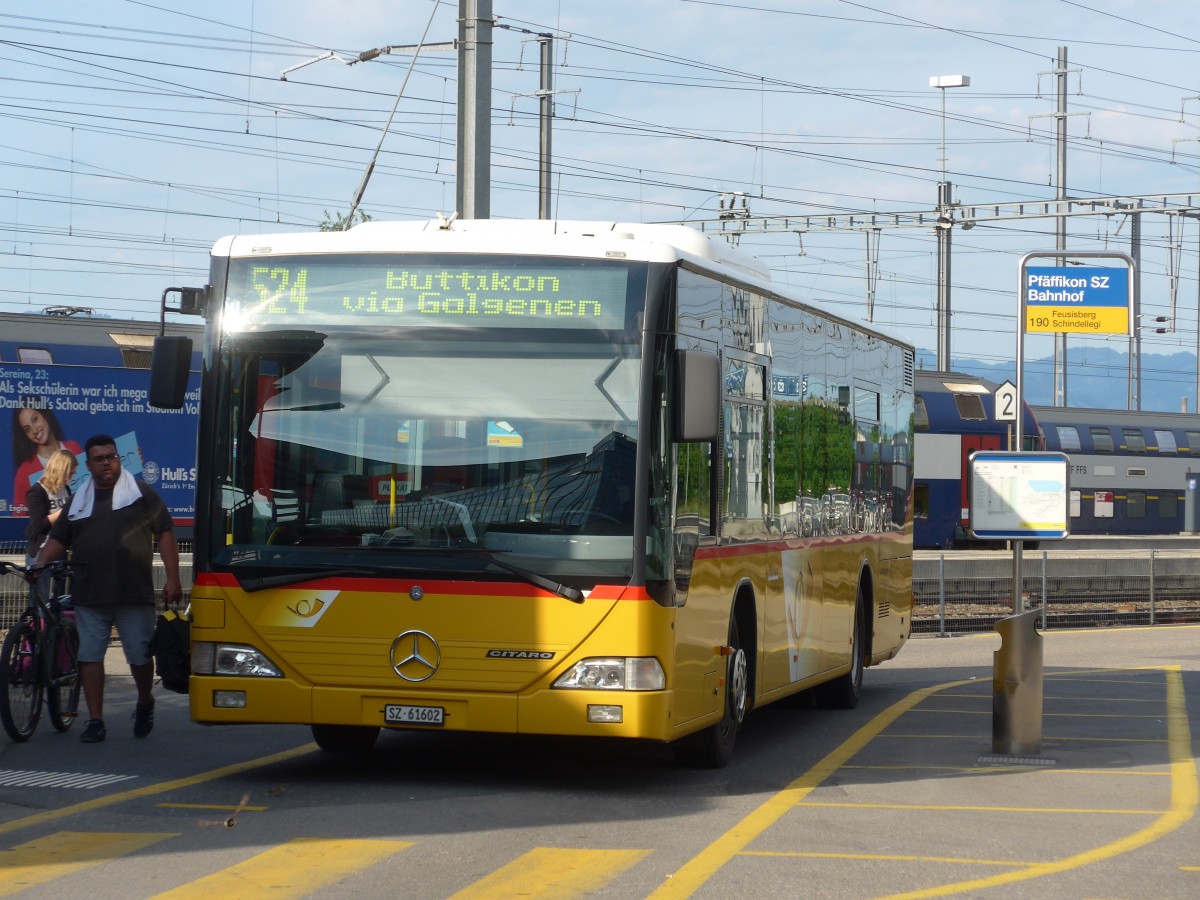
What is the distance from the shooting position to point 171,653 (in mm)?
10117

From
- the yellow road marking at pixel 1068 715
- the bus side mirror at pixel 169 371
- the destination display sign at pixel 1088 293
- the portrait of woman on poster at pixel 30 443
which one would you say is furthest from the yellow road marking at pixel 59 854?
the destination display sign at pixel 1088 293

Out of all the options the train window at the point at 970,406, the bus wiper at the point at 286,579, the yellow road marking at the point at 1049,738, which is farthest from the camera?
the train window at the point at 970,406

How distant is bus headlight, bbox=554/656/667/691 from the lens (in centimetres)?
895

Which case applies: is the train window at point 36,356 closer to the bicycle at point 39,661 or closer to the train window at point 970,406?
the bicycle at point 39,661

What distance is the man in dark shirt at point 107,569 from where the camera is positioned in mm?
10969

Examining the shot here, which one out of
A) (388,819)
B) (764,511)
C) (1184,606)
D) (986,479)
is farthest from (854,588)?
(1184,606)

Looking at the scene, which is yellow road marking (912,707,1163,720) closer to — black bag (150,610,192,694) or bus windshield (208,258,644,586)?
bus windshield (208,258,644,586)

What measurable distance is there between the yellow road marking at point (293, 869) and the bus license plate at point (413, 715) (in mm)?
1404

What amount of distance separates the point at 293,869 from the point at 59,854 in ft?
3.38

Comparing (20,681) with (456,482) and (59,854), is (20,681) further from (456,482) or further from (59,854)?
(59,854)

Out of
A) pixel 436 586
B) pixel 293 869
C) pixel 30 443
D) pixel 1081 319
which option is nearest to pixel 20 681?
pixel 436 586

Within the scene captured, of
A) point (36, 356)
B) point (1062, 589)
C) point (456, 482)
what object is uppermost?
point (36, 356)

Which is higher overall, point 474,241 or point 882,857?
point 474,241

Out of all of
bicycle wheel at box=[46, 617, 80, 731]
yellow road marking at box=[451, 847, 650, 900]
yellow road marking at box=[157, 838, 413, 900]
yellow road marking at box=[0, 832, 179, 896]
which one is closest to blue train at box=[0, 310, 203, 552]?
bicycle wheel at box=[46, 617, 80, 731]
